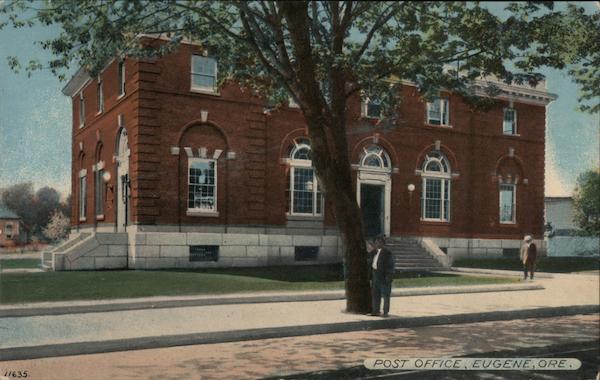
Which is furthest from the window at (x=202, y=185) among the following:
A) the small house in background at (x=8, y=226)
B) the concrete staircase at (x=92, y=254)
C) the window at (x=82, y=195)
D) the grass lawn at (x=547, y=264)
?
the grass lawn at (x=547, y=264)

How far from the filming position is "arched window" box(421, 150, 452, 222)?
90.7 ft

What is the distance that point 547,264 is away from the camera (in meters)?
24.0

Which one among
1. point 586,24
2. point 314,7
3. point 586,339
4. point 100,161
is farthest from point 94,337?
point 100,161

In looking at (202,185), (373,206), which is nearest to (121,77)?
(202,185)

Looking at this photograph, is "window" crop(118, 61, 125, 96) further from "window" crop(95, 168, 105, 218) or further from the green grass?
the green grass

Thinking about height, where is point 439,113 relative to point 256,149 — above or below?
above

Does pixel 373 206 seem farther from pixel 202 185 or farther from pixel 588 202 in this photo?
pixel 588 202

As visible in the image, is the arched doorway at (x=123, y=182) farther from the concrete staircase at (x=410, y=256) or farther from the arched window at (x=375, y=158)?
the arched window at (x=375, y=158)

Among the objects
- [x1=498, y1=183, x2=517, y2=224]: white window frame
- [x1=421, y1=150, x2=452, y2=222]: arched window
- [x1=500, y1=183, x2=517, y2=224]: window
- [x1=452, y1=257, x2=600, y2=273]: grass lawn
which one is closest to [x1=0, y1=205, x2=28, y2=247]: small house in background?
[x1=452, y1=257, x2=600, y2=273]: grass lawn

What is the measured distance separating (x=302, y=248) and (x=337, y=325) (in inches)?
560

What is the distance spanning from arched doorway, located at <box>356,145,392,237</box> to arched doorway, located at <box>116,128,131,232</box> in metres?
9.67

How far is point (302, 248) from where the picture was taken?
26156mm

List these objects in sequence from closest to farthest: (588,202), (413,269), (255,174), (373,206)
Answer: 1. (588,202)
2. (413,269)
3. (255,174)
4. (373,206)

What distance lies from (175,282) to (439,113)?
1475 centimetres
